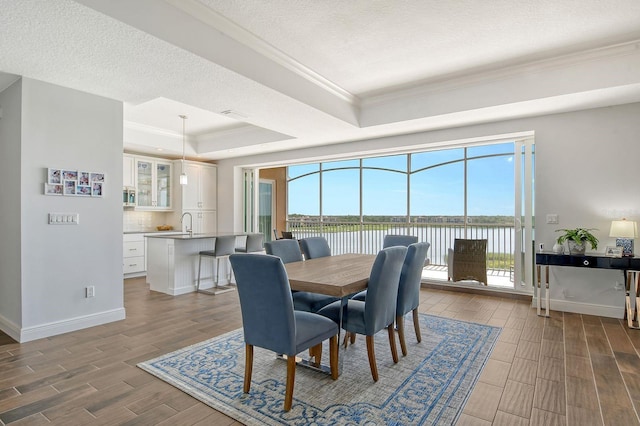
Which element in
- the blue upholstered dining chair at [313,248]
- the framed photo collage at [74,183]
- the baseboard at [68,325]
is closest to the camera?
the baseboard at [68,325]

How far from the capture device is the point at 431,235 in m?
6.26

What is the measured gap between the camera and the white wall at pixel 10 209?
3.28m

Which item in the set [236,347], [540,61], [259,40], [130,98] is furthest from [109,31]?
[540,61]

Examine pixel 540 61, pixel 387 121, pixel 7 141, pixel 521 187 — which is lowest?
pixel 521 187

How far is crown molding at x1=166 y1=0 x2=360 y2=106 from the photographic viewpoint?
2627 millimetres

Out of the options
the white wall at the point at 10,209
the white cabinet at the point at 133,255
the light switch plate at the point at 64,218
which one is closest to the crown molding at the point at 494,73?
the light switch plate at the point at 64,218

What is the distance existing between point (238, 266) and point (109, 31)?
1.82m

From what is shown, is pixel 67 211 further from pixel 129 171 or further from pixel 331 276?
pixel 129 171

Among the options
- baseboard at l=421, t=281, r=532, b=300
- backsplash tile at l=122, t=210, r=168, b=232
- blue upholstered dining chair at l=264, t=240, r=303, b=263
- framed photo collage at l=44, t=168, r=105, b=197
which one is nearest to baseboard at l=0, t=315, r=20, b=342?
framed photo collage at l=44, t=168, r=105, b=197

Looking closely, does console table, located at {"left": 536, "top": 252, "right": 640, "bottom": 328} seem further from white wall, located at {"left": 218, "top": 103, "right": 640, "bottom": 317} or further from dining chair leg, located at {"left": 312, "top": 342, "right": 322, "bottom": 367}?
dining chair leg, located at {"left": 312, "top": 342, "right": 322, "bottom": 367}

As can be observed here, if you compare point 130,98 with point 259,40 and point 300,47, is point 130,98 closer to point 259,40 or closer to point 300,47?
point 259,40

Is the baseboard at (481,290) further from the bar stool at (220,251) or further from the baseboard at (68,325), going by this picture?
the baseboard at (68,325)

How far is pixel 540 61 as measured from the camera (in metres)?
3.59

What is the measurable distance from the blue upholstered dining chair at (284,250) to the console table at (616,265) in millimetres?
2880
